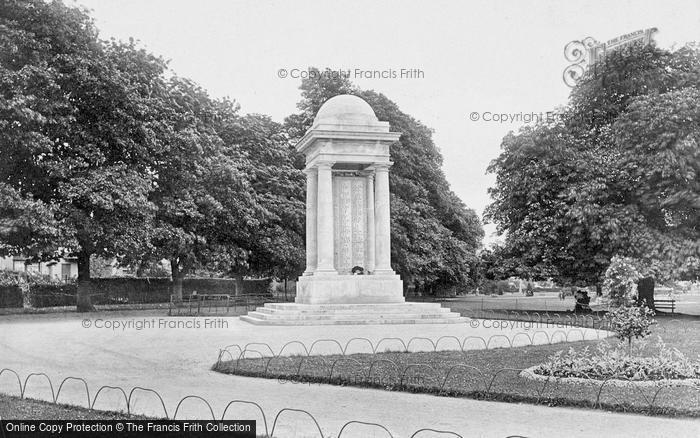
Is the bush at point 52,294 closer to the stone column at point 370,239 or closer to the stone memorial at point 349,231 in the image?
the stone memorial at point 349,231

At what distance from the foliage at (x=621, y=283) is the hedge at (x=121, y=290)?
120 feet

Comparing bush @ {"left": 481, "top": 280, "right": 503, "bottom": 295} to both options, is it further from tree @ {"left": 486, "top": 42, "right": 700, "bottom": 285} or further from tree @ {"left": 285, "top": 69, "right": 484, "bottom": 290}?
tree @ {"left": 486, "top": 42, "right": 700, "bottom": 285}

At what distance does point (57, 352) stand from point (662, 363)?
14153 millimetres

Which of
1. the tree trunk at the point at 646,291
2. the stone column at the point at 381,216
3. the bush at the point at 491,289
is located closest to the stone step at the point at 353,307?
the stone column at the point at 381,216

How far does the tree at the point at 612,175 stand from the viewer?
32.1m

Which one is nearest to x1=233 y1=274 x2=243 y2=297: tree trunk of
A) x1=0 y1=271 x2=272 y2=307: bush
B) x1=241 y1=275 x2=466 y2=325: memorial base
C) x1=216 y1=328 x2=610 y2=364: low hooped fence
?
x1=0 y1=271 x2=272 y2=307: bush

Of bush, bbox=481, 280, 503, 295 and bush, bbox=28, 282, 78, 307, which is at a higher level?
bush, bbox=28, 282, 78, 307

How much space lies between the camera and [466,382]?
12844 millimetres

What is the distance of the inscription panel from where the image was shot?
32.1 metres

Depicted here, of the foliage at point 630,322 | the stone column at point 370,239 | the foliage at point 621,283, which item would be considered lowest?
the foliage at point 630,322

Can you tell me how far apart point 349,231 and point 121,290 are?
928 inches

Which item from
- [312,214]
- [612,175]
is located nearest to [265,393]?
[312,214]

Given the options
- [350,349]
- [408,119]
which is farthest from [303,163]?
[350,349]

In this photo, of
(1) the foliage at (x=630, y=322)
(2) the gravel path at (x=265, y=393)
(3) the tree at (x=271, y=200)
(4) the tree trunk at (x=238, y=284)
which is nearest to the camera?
(2) the gravel path at (x=265, y=393)
